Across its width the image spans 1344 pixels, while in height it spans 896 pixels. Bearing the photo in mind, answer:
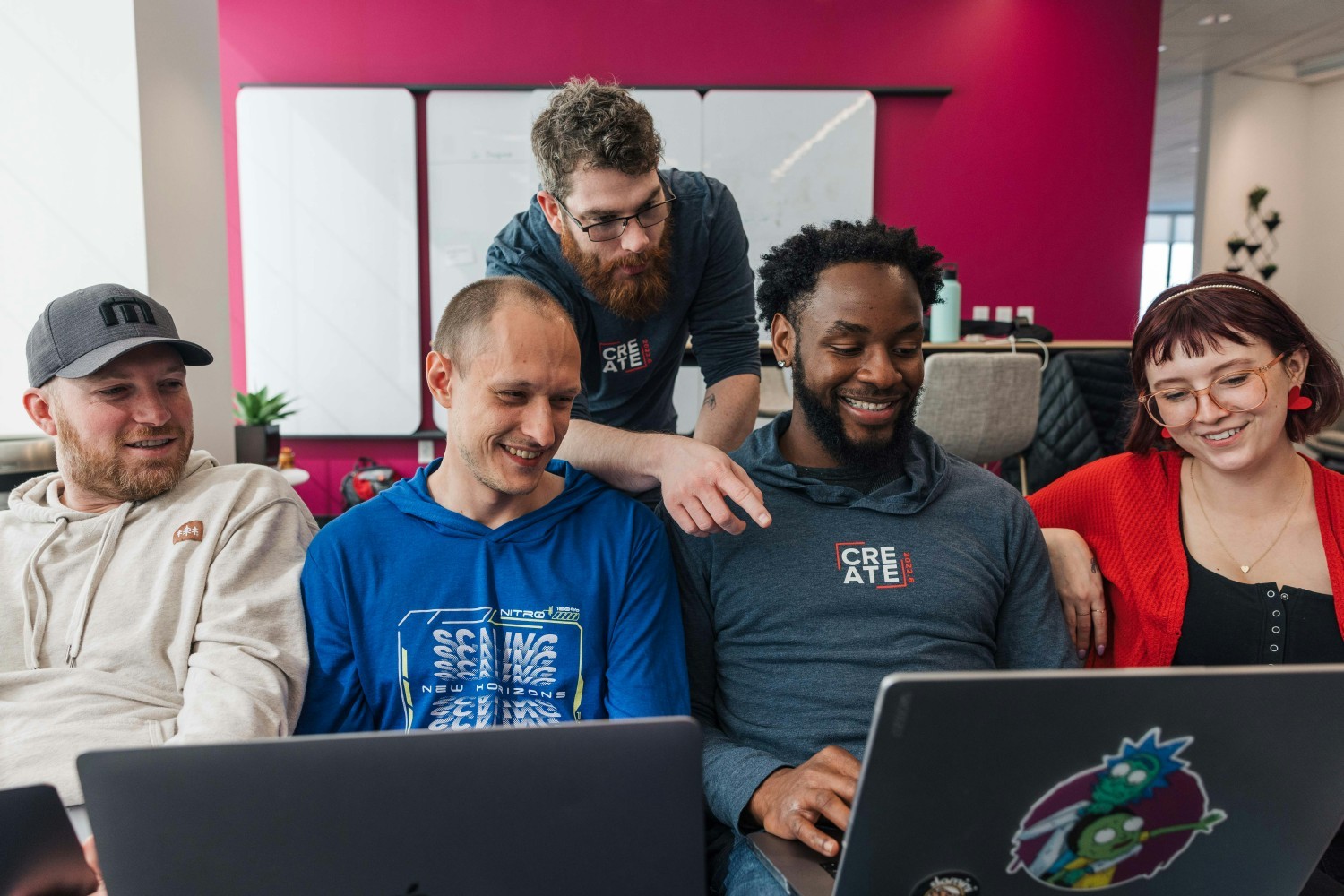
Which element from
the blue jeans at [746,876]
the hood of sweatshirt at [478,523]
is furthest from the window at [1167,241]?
the blue jeans at [746,876]

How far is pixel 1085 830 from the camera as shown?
30.5 inches

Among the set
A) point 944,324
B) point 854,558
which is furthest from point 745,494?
point 944,324

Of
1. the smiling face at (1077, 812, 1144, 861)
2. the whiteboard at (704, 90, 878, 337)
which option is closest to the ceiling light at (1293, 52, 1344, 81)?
the whiteboard at (704, 90, 878, 337)

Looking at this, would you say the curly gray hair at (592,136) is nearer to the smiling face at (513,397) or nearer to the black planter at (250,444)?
the smiling face at (513,397)

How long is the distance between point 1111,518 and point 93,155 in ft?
→ 8.17

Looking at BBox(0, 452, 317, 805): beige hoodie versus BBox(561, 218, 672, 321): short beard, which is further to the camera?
BBox(561, 218, 672, 321): short beard

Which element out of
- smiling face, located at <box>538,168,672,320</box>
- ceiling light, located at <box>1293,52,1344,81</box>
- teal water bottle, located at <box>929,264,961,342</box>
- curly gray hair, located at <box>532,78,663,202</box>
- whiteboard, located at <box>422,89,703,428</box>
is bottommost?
teal water bottle, located at <box>929,264,961,342</box>

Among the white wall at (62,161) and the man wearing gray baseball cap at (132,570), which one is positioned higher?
the white wall at (62,161)

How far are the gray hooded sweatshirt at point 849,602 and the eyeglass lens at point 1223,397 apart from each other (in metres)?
0.29

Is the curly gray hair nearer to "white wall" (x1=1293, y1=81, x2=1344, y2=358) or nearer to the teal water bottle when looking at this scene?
the teal water bottle

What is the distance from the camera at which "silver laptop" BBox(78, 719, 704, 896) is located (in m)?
0.70

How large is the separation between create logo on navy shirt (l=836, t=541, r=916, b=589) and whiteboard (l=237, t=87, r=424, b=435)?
413 centimetres

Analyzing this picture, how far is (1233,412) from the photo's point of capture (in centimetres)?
142

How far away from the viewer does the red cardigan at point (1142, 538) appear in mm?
1439
